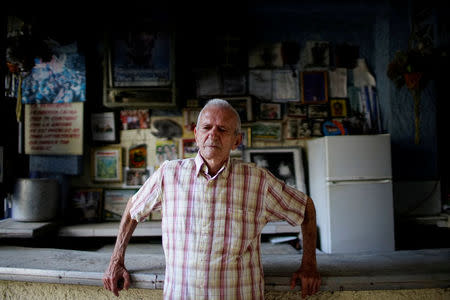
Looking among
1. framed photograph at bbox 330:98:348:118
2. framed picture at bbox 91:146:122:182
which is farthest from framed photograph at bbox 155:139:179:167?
framed photograph at bbox 330:98:348:118

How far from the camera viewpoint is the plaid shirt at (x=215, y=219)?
123 centimetres

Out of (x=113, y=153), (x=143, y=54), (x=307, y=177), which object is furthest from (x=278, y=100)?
(x=113, y=153)

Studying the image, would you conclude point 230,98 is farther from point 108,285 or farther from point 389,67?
point 108,285

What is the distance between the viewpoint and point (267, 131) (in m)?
3.47

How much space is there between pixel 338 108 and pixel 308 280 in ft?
8.34

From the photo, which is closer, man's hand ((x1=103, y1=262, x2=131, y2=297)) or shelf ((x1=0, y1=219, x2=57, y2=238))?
man's hand ((x1=103, y1=262, x2=131, y2=297))

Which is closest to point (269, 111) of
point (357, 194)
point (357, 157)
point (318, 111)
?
point (318, 111)

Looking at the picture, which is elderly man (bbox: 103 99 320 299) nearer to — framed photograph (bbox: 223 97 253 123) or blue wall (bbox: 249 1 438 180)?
framed photograph (bbox: 223 97 253 123)

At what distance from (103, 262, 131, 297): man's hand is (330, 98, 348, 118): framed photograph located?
2.85 metres

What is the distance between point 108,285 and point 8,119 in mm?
2354

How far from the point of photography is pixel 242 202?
1.30 meters

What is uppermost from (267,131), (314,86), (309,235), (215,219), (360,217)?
(314,86)

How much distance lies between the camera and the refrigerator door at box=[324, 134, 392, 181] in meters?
2.91

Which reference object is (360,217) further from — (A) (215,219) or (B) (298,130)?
(A) (215,219)
